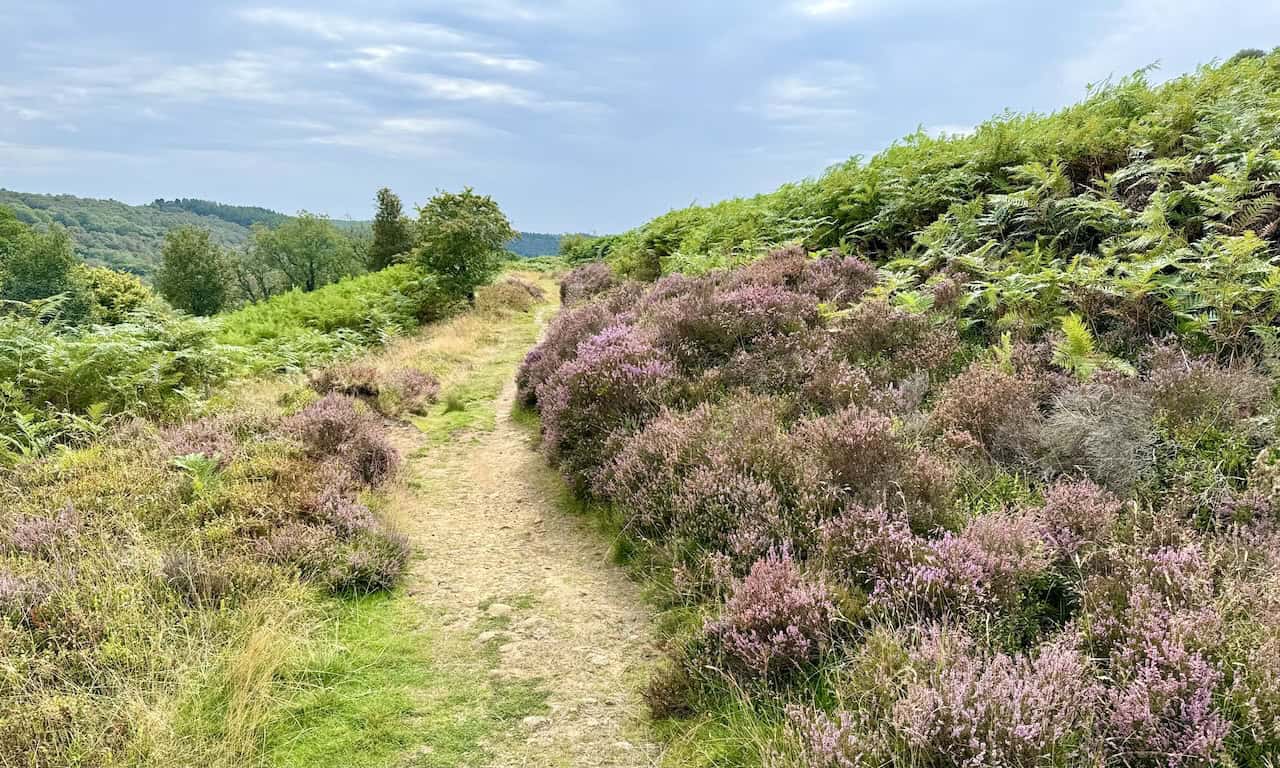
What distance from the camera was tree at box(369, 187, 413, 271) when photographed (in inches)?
2234

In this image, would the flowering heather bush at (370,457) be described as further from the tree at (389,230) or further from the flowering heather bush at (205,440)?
the tree at (389,230)

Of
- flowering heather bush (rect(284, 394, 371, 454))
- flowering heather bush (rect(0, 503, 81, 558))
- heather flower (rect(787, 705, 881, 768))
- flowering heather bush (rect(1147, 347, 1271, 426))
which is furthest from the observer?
flowering heather bush (rect(284, 394, 371, 454))

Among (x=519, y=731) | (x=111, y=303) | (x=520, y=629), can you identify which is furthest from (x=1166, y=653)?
(x=111, y=303)

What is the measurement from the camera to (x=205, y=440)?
6730mm

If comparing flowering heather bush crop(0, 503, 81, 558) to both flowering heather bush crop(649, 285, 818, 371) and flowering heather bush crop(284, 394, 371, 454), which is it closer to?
flowering heather bush crop(284, 394, 371, 454)

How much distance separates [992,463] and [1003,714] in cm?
270

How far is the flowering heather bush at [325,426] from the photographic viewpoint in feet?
22.8

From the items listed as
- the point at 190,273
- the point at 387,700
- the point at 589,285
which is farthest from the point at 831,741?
the point at 190,273

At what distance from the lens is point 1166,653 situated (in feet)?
8.59

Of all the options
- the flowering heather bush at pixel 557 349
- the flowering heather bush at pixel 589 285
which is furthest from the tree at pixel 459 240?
the flowering heather bush at pixel 557 349

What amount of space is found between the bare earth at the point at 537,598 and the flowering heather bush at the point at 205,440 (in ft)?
6.01

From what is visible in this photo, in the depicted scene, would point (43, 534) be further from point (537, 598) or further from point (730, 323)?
point (730, 323)

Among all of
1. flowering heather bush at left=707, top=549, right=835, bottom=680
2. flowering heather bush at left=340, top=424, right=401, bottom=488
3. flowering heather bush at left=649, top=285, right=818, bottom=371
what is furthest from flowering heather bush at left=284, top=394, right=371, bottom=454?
flowering heather bush at left=707, top=549, right=835, bottom=680

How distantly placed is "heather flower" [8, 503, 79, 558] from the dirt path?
2.47 meters
